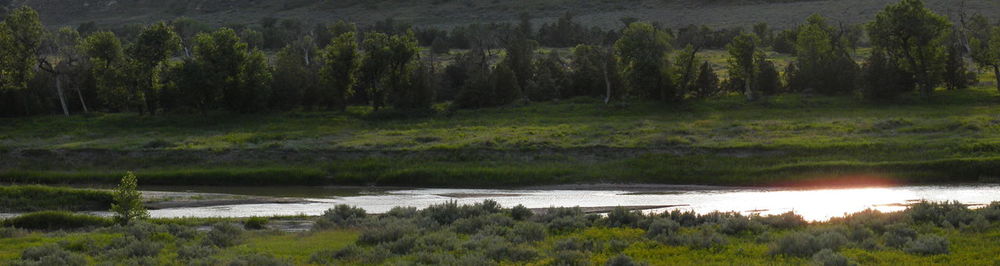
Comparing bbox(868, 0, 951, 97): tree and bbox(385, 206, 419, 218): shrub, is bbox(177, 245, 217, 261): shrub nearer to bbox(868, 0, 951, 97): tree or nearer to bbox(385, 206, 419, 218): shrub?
bbox(385, 206, 419, 218): shrub

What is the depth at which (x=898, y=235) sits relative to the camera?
80.6 feet

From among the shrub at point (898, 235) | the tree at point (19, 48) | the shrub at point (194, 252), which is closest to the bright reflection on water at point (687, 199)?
the shrub at point (898, 235)

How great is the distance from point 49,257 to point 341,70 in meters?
60.4

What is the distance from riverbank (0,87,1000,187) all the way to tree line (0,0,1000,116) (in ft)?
8.52

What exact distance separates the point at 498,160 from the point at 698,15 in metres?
128

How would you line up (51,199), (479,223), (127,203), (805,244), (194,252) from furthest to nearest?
(51,199) < (127,203) < (479,223) < (194,252) < (805,244)

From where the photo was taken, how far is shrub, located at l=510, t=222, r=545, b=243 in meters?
26.8

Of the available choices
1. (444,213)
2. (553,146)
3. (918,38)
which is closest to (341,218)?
(444,213)

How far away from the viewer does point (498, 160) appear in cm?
5869

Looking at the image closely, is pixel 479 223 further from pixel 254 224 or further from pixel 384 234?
pixel 254 224

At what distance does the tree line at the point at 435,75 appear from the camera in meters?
76.1

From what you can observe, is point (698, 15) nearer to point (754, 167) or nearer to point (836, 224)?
point (754, 167)

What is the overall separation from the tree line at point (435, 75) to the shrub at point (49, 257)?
5498 cm

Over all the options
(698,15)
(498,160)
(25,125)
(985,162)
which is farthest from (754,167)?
(698,15)
